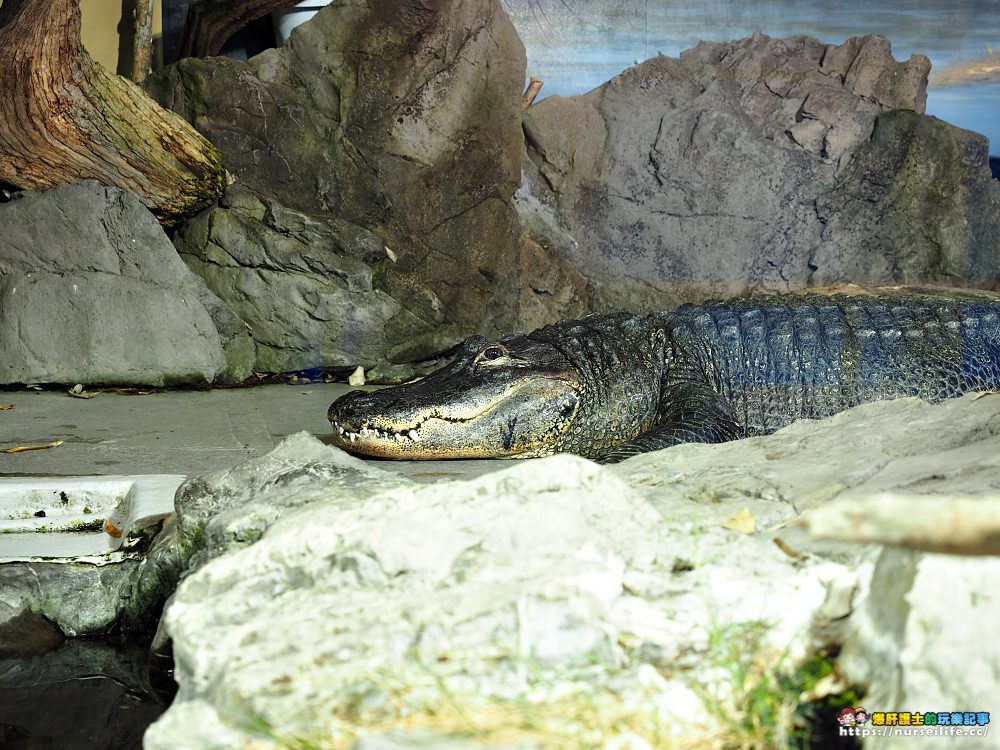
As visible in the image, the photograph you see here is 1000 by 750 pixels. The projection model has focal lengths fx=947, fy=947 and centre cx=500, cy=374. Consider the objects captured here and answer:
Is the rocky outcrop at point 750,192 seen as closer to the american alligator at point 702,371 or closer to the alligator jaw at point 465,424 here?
the american alligator at point 702,371

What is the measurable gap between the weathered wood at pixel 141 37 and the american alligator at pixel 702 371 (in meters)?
4.18

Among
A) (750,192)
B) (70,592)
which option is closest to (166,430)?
(70,592)

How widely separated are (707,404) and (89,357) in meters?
3.72

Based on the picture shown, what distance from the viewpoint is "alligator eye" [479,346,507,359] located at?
4.49 m

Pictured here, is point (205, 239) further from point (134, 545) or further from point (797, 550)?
point (797, 550)

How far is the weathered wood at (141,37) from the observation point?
23.4 ft

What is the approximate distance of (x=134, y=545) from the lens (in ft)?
9.96

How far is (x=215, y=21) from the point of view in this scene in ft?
23.2

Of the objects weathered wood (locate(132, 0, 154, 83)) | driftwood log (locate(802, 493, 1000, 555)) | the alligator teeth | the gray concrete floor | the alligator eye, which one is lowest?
the gray concrete floor

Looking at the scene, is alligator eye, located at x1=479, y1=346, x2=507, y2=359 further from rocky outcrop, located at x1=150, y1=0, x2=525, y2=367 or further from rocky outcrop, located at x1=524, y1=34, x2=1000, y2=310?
rocky outcrop, located at x1=524, y1=34, x2=1000, y2=310

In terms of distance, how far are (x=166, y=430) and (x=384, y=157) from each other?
9.57 feet

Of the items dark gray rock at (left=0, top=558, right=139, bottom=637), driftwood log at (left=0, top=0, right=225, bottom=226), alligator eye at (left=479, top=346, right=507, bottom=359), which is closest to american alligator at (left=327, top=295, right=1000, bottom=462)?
alligator eye at (left=479, top=346, right=507, bottom=359)

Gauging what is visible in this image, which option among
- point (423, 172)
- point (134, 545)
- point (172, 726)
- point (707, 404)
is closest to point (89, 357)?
point (423, 172)

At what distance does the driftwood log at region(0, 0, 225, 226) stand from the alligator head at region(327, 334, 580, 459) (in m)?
2.59
